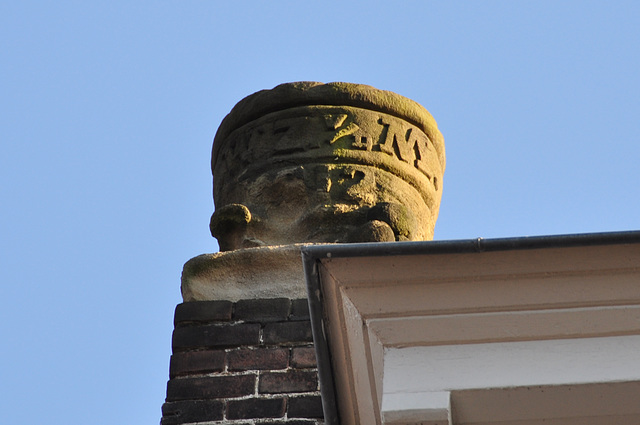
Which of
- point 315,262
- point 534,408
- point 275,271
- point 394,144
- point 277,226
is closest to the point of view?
point 534,408

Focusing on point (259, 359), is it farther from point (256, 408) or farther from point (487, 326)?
point (487, 326)

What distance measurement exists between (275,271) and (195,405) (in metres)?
0.66

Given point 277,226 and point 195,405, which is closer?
point 195,405

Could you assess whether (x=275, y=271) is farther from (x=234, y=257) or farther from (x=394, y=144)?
(x=394, y=144)

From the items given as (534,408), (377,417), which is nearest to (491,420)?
(534,408)

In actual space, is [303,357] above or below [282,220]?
below

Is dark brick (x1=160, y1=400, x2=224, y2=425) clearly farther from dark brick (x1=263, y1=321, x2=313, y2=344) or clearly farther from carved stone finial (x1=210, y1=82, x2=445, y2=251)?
carved stone finial (x1=210, y1=82, x2=445, y2=251)

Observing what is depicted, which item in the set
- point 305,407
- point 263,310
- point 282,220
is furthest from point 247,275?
point 305,407

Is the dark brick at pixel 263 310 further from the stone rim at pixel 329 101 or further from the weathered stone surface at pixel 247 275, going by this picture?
the stone rim at pixel 329 101

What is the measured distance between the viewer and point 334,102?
4746mm

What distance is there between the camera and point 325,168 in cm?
449

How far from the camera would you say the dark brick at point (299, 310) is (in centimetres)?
382

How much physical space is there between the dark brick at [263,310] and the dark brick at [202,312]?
35 mm

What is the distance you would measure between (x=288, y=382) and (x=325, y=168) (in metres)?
1.13
